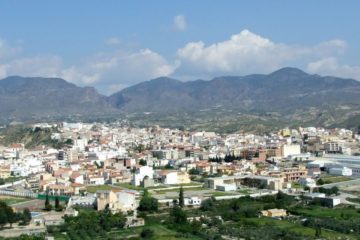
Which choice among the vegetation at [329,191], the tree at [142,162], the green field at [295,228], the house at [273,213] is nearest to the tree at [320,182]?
the vegetation at [329,191]

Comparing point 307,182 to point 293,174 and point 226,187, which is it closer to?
point 293,174

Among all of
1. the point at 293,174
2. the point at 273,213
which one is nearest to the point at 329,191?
the point at 273,213

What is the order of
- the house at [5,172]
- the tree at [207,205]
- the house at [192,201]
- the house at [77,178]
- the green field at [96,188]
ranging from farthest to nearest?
the house at [5,172] < the house at [77,178] < the green field at [96,188] < the house at [192,201] < the tree at [207,205]

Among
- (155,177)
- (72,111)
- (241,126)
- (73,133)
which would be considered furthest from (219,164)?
(72,111)

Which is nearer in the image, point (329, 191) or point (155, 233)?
point (155, 233)

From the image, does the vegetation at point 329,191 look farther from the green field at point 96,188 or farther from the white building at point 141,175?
the green field at point 96,188

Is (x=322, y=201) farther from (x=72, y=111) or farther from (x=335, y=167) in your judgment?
(x=72, y=111)

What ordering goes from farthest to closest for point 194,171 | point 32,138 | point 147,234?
point 32,138
point 194,171
point 147,234

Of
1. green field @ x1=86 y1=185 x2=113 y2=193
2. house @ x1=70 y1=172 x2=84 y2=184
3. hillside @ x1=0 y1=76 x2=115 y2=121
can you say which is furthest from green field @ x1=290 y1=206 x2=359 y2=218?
hillside @ x1=0 y1=76 x2=115 y2=121

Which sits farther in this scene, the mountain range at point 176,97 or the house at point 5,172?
the mountain range at point 176,97
